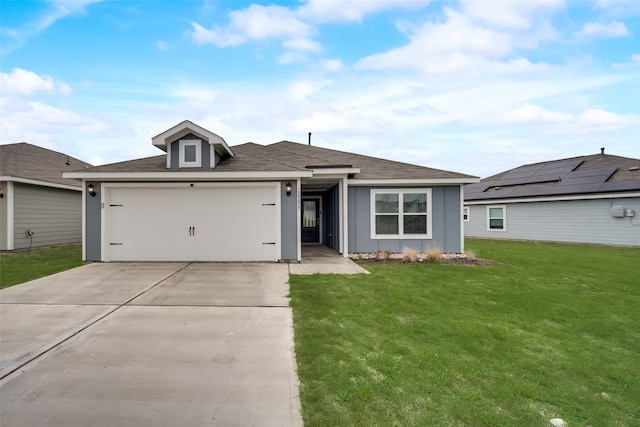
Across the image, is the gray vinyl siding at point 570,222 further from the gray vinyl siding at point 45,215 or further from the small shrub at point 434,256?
the gray vinyl siding at point 45,215

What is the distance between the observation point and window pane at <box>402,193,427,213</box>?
10.0 meters

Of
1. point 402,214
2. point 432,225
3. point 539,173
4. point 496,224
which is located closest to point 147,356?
point 402,214

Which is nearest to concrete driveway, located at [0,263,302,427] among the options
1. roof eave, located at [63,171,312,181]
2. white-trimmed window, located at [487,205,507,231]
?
roof eave, located at [63,171,312,181]

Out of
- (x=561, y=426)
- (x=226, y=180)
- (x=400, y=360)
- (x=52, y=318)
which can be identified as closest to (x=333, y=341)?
(x=400, y=360)

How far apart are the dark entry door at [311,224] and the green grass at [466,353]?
26.1ft

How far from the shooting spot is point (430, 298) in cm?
524

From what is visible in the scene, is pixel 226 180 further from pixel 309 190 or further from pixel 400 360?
pixel 400 360

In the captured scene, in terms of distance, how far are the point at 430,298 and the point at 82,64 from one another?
13812 mm

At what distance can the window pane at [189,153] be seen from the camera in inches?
351

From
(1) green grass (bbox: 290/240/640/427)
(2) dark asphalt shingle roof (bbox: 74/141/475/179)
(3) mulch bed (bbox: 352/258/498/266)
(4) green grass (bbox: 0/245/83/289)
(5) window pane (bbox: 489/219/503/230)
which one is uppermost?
(2) dark asphalt shingle roof (bbox: 74/141/475/179)

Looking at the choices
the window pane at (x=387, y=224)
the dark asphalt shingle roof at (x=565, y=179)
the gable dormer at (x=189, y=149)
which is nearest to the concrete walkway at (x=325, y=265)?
the window pane at (x=387, y=224)

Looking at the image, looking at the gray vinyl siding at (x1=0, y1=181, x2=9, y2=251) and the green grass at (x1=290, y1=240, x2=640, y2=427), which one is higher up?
the gray vinyl siding at (x1=0, y1=181, x2=9, y2=251)

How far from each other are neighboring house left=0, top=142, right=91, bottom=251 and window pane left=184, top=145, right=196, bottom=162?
22.0 ft

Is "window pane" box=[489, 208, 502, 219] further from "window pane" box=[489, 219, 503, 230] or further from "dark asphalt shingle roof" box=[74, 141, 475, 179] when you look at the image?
"dark asphalt shingle roof" box=[74, 141, 475, 179]
